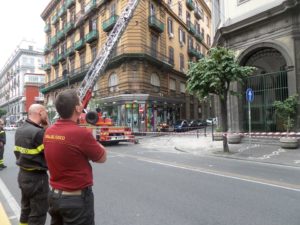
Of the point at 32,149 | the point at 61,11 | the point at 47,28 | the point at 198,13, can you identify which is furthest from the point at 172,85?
the point at 32,149

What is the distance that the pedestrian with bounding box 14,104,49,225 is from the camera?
3934 mm

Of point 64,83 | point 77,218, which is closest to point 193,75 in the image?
point 77,218

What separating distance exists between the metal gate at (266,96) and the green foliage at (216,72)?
3711mm

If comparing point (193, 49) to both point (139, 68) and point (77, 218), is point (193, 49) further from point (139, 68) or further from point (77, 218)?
point (77, 218)

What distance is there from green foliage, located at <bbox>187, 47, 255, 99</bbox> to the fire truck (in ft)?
20.3

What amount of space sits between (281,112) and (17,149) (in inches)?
562

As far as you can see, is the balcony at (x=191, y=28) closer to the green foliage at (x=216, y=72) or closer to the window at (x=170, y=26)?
the window at (x=170, y=26)

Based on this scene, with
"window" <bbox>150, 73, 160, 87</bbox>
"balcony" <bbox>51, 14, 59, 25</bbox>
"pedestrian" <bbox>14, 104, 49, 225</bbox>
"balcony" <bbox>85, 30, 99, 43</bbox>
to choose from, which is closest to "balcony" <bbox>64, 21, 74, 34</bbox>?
"balcony" <bbox>51, 14, 59, 25</bbox>

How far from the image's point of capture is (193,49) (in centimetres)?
4675

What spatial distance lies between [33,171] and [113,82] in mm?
29467

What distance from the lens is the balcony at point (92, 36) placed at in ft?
115

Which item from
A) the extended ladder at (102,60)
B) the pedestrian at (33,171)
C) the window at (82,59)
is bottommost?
the pedestrian at (33,171)

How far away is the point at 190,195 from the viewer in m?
6.50

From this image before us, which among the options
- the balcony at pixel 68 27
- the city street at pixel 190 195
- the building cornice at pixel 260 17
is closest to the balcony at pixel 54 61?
the balcony at pixel 68 27
